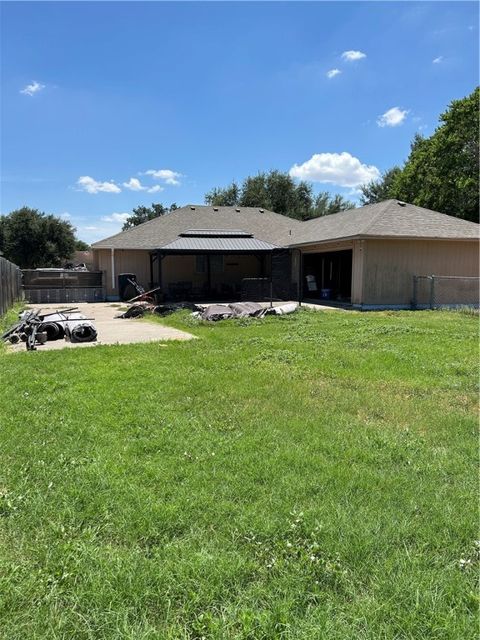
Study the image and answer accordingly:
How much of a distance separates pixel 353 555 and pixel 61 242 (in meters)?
41.5

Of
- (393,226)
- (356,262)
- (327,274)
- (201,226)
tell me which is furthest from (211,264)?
(393,226)

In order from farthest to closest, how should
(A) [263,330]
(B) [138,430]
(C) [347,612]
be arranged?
(A) [263,330]
(B) [138,430]
(C) [347,612]

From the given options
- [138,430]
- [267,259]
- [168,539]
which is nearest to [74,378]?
[138,430]

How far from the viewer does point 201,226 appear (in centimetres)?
2411

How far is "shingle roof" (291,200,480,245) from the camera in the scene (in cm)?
1619

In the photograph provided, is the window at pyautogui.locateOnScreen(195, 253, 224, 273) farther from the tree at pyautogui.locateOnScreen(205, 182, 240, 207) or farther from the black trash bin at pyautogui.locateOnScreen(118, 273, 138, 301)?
the tree at pyautogui.locateOnScreen(205, 182, 240, 207)

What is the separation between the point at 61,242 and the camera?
1558 inches

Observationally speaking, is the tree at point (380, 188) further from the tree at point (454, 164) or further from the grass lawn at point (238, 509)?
the grass lawn at point (238, 509)

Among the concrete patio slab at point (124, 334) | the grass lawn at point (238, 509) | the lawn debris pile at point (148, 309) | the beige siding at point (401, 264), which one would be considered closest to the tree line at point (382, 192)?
the beige siding at point (401, 264)

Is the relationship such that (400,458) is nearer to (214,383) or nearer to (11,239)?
(214,383)

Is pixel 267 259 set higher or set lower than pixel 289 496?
higher

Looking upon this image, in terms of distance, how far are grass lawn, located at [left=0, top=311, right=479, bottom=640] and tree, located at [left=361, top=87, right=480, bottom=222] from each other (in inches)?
1192

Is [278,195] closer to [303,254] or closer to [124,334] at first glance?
[303,254]

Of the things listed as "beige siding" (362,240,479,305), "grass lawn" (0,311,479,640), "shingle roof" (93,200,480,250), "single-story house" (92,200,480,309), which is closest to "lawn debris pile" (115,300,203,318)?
"single-story house" (92,200,480,309)
